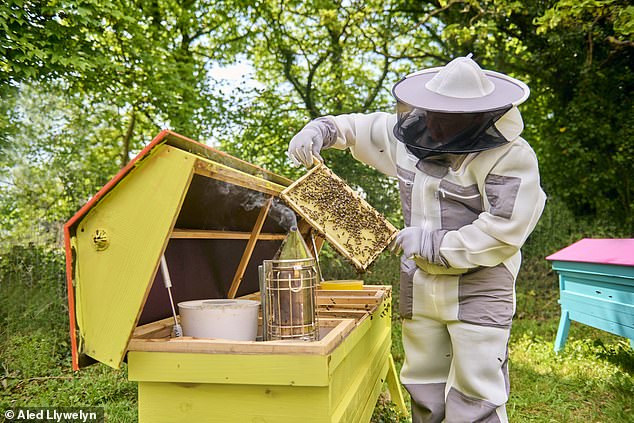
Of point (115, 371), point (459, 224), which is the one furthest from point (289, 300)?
point (115, 371)

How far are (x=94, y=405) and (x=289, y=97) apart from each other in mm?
6127

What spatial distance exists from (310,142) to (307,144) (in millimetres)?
25

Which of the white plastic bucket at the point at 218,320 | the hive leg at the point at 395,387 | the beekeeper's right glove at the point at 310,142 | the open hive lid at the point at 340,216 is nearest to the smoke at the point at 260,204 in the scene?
the open hive lid at the point at 340,216

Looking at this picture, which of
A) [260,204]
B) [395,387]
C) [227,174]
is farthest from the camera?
[395,387]

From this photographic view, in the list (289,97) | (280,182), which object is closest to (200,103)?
(289,97)

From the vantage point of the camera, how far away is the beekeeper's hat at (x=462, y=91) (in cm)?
224

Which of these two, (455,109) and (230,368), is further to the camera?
(455,109)

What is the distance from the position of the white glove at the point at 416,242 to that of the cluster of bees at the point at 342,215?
8 cm

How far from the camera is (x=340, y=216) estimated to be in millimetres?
2439

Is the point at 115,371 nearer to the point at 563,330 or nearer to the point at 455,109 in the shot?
the point at 455,109

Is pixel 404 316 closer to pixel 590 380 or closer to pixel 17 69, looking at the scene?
pixel 590 380

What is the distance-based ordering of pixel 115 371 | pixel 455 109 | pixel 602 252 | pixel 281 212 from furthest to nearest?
pixel 115 371 < pixel 602 252 < pixel 281 212 < pixel 455 109

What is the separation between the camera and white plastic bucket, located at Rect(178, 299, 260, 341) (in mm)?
1979

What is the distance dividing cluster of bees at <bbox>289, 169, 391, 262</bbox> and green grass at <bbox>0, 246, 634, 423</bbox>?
5.62 ft
